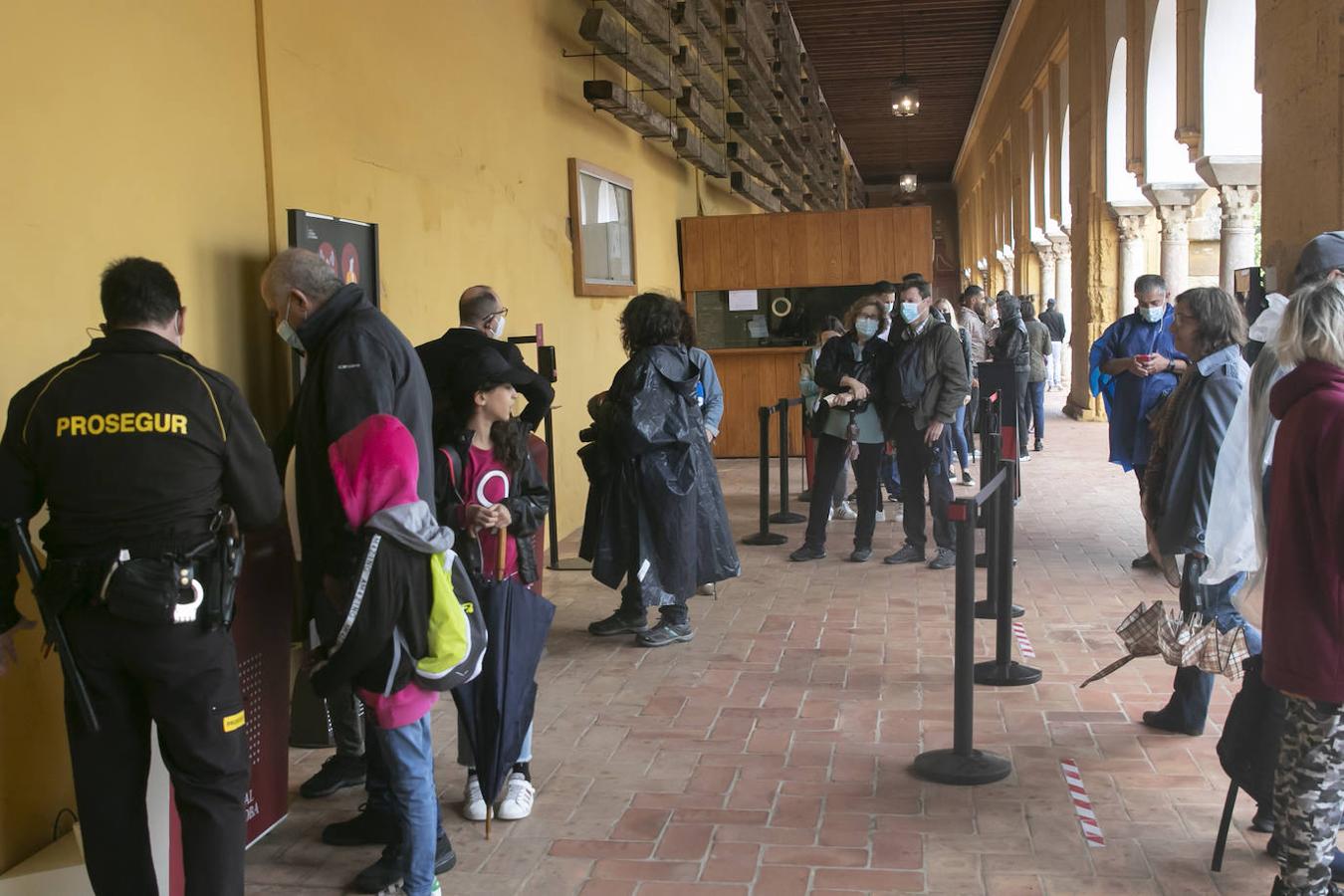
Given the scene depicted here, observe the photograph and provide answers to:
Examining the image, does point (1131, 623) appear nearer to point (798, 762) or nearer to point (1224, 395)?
point (1224, 395)

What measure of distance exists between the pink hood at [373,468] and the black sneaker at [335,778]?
4.87ft

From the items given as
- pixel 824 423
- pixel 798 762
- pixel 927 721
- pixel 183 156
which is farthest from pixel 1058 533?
pixel 183 156

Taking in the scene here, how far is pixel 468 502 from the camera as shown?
3850mm

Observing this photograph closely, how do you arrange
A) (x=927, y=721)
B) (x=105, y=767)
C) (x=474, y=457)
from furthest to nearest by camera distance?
(x=927, y=721) < (x=474, y=457) < (x=105, y=767)

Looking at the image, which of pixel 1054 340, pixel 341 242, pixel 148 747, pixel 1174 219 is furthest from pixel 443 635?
pixel 1054 340

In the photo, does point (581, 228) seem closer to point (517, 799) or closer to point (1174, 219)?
point (517, 799)

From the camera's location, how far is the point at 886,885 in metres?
3.46

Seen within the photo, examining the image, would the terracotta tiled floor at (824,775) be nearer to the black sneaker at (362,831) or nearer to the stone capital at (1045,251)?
the black sneaker at (362,831)

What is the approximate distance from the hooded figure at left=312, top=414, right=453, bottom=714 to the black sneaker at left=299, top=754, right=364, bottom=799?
3.96ft

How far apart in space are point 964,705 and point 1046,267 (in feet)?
62.6

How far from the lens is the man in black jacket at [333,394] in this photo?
3.27 m

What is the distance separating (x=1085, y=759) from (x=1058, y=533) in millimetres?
4622

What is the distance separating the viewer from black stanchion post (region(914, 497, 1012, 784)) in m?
4.12

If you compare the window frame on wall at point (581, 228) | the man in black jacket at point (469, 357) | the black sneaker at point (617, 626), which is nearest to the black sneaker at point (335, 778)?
the man in black jacket at point (469, 357)
